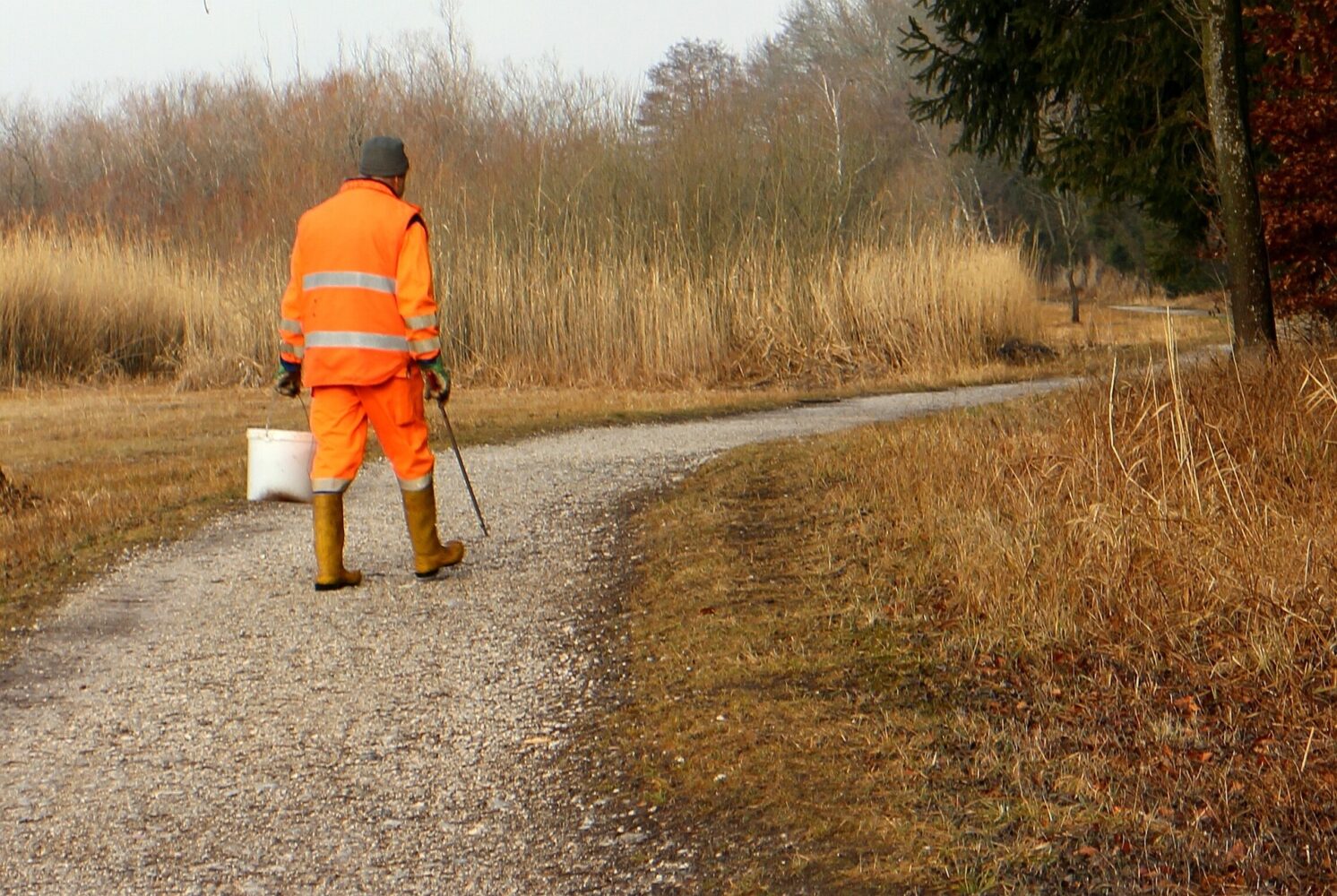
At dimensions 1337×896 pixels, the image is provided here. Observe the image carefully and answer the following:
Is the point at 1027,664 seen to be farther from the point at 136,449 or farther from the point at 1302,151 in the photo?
the point at 136,449

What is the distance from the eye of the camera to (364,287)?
7.11m

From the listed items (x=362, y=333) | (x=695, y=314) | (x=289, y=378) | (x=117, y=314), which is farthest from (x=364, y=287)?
(x=117, y=314)

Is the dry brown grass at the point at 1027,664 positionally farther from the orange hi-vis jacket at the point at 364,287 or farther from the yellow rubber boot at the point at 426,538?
the orange hi-vis jacket at the point at 364,287

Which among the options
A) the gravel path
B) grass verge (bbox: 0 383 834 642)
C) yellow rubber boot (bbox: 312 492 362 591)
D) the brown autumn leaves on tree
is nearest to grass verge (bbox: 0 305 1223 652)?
grass verge (bbox: 0 383 834 642)

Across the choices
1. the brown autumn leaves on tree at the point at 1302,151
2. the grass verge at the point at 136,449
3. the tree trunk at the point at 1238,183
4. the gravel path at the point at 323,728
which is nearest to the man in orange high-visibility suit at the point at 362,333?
the gravel path at the point at 323,728

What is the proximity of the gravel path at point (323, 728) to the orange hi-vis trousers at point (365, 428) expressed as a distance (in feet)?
1.87

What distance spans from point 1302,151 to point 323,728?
831 centimetres

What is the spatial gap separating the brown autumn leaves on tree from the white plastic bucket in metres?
7.04

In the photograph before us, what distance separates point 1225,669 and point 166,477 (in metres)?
8.30

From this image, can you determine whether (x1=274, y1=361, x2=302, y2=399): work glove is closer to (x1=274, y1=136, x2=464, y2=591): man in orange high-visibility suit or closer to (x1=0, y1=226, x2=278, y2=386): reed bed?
(x1=274, y1=136, x2=464, y2=591): man in orange high-visibility suit

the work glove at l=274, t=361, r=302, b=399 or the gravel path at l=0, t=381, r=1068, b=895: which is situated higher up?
the work glove at l=274, t=361, r=302, b=399

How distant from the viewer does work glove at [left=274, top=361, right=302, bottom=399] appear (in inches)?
292

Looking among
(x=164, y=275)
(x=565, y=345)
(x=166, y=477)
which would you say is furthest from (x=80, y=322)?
(x=166, y=477)

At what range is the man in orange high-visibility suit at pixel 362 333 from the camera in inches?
280
